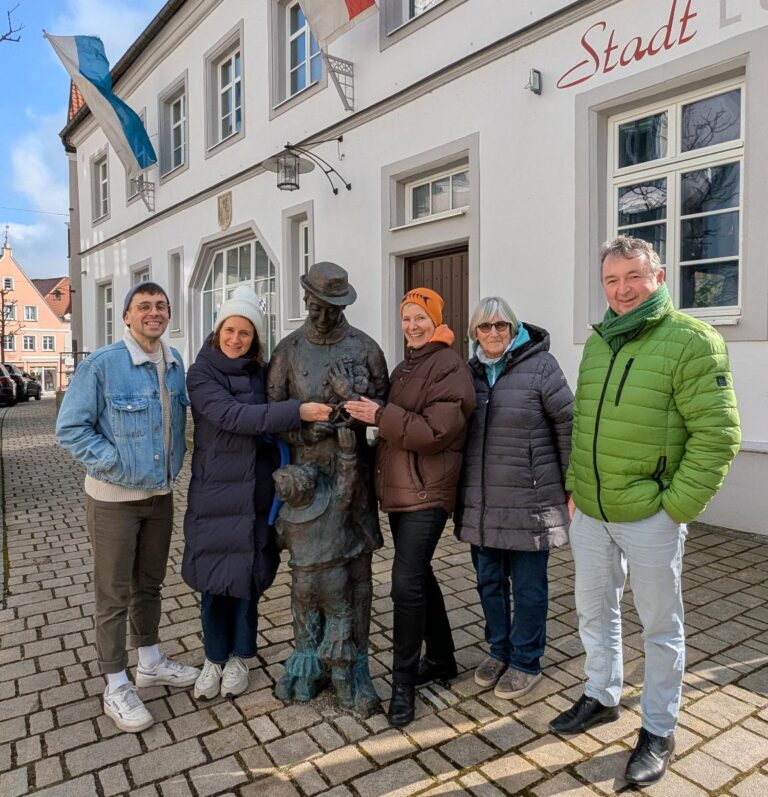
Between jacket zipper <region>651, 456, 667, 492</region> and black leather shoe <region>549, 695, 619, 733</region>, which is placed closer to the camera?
jacket zipper <region>651, 456, 667, 492</region>

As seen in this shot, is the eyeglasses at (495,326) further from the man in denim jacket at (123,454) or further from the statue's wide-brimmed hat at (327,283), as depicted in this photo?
the man in denim jacket at (123,454)

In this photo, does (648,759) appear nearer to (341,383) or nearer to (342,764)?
(342,764)

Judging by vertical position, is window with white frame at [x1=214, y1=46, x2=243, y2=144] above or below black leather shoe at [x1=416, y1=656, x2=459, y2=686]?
above

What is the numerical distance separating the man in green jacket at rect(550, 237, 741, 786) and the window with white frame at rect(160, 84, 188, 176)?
1266 centimetres

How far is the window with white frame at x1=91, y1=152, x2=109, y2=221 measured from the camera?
1803cm

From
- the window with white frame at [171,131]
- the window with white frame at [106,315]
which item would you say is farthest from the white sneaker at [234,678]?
the window with white frame at [106,315]

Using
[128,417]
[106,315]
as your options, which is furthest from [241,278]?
[128,417]

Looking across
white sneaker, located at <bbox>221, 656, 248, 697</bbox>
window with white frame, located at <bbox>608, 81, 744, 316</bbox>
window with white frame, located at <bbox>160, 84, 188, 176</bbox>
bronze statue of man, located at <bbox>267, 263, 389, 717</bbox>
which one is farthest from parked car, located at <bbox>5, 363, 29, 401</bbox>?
bronze statue of man, located at <bbox>267, 263, 389, 717</bbox>

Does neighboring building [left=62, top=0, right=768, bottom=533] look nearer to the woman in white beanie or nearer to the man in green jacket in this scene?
the man in green jacket

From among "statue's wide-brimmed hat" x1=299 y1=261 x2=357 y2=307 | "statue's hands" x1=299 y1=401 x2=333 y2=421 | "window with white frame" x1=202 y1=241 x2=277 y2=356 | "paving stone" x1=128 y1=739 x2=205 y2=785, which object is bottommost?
"paving stone" x1=128 y1=739 x2=205 y2=785

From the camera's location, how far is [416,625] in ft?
8.81

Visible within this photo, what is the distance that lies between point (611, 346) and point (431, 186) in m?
5.80

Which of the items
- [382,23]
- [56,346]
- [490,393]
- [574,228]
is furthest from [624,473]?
[56,346]

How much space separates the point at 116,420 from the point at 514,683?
1975 millimetres
